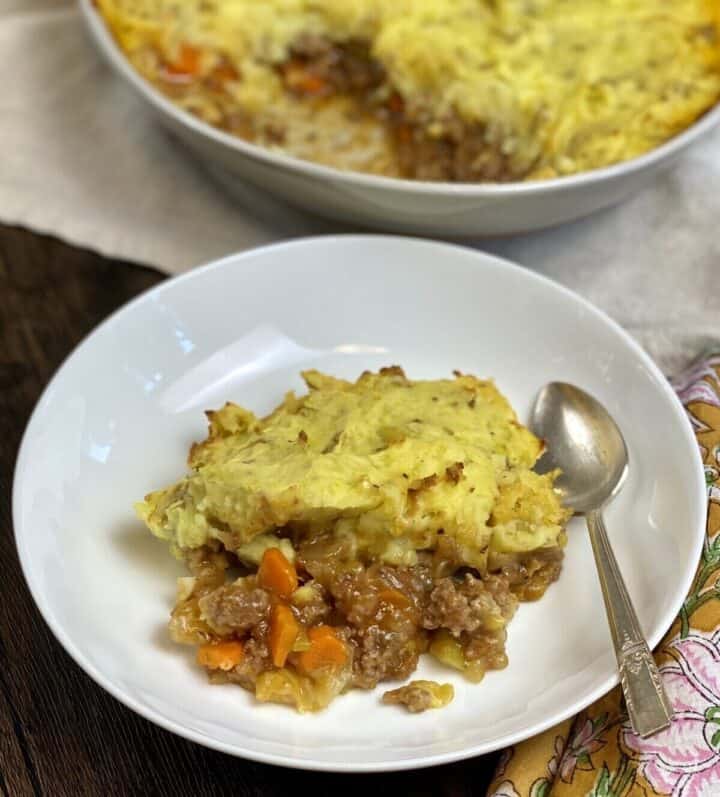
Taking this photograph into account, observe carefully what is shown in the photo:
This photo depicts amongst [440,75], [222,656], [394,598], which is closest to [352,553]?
[394,598]

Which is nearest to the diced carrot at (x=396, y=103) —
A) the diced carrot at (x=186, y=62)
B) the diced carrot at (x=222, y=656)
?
the diced carrot at (x=186, y=62)

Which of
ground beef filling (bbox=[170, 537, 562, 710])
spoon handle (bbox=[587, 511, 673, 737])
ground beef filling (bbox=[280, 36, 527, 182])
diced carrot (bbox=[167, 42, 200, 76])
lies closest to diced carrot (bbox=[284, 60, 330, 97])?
ground beef filling (bbox=[280, 36, 527, 182])

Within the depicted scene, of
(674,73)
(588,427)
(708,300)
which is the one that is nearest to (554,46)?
(674,73)

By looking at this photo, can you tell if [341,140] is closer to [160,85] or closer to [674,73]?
[160,85]

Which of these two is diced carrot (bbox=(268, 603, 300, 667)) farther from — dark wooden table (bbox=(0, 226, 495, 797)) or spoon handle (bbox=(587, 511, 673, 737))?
spoon handle (bbox=(587, 511, 673, 737))

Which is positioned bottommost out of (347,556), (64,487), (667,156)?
(64,487)

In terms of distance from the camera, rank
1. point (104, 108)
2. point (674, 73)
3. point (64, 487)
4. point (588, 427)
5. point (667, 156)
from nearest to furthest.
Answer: point (64, 487) < point (588, 427) < point (667, 156) < point (674, 73) < point (104, 108)
